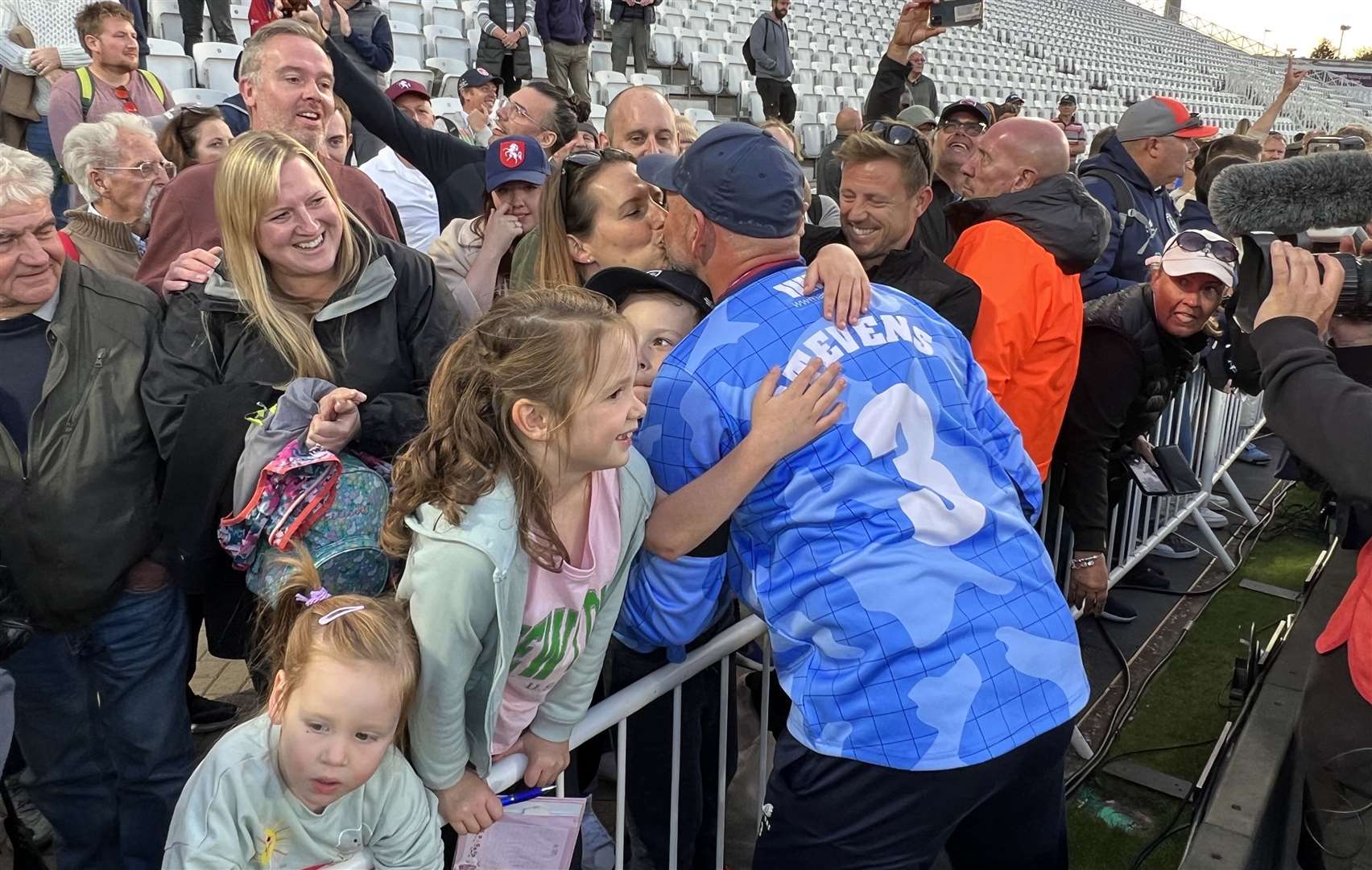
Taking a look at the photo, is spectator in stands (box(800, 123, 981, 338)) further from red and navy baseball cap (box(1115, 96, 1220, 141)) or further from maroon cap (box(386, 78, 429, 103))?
maroon cap (box(386, 78, 429, 103))

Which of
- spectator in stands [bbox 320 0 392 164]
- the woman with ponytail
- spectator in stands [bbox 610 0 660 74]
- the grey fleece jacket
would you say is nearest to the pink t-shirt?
the woman with ponytail

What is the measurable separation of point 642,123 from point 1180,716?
2.86 m

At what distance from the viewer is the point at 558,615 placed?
162 centimetres

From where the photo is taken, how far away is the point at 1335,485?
64.6 inches

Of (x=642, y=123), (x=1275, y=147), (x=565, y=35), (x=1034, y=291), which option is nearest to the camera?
(x=1034, y=291)

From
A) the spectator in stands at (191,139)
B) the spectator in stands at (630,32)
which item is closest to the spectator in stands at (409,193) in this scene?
the spectator in stands at (191,139)

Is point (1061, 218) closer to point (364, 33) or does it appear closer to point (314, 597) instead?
point (314, 597)

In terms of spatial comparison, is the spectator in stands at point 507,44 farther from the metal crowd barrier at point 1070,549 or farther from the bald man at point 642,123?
the metal crowd barrier at point 1070,549

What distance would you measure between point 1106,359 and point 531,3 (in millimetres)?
8920

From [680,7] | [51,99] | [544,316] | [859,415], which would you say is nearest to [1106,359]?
[859,415]

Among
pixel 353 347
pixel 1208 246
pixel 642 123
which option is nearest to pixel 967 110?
pixel 642 123

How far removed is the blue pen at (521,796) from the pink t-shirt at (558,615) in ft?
0.26

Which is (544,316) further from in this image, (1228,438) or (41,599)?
(1228,438)

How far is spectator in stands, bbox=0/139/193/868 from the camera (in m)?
2.09
